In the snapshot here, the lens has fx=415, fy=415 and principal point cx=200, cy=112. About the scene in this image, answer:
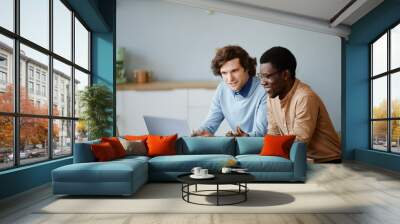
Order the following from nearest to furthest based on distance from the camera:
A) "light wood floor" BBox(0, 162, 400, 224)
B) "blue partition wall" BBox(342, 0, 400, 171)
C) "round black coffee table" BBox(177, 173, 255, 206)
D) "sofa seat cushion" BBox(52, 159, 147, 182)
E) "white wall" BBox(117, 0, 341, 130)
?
"light wood floor" BBox(0, 162, 400, 224) → "round black coffee table" BBox(177, 173, 255, 206) → "sofa seat cushion" BBox(52, 159, 147, 182) → "blue partition wall" BBox(342, 0, 400, 171) → "white wall" BBox(117, 0, 341, 130)

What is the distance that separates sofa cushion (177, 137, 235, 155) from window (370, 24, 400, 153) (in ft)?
11.4

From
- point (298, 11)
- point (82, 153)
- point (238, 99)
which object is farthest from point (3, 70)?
point (298, 11)

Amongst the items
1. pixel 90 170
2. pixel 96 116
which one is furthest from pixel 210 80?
pixel 90 170

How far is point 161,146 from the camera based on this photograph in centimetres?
674

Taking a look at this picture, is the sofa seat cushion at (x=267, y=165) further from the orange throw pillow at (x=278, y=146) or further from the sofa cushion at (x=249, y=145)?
the sofa cushion at (x=249, y=145)

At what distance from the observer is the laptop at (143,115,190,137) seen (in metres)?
8.70

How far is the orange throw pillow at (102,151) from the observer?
223 inches

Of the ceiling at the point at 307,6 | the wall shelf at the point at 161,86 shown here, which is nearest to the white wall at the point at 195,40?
the wall shelf at the point at 161,86

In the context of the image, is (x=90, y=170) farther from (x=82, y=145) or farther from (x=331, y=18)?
(x=331, y=18)

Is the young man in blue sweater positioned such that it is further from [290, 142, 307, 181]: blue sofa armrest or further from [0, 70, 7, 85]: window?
[0, 70, 7, 85]: window

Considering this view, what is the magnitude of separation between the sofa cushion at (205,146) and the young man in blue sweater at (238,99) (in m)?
1.46

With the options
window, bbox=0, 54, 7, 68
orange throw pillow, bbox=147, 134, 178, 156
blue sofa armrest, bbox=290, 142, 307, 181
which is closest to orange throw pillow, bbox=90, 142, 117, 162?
orange throw pillow, bbox=147, 134, 178, 156

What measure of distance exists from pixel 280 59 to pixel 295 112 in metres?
1.66

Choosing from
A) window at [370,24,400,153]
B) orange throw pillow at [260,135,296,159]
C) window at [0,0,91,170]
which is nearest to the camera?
window at [0,0,91,170]
